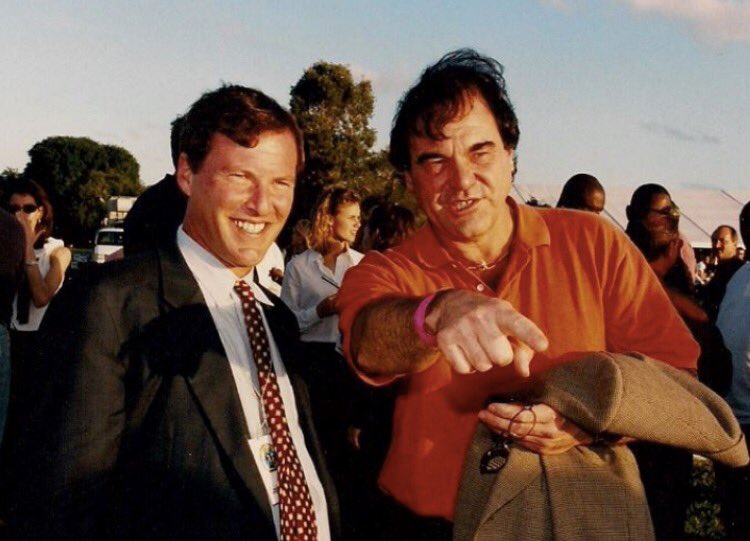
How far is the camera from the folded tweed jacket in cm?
187

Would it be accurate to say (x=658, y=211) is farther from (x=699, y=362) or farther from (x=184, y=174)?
(x=184, y=174)

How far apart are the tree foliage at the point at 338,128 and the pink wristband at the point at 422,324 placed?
39.0 metres

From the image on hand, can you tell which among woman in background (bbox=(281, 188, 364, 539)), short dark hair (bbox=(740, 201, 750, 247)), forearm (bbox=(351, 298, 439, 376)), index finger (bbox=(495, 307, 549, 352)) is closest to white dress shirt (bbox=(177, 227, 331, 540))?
forearm (bbox=(351, 298, 439, 376))

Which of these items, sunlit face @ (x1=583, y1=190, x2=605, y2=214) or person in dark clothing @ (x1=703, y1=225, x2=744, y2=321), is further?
person in dark clothing @ (x1=703, y1=225, x2=744, y2=321)

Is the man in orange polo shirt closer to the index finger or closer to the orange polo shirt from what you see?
the orange polo shirt

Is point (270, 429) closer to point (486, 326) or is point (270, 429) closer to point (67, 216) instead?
point (486, 326)

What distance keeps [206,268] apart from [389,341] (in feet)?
2.29

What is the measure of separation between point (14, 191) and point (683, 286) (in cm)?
457

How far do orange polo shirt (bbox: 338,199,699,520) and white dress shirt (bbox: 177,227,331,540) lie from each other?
0.80ft

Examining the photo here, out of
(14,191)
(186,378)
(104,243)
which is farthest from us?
(104,243)

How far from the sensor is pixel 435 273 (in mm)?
2387

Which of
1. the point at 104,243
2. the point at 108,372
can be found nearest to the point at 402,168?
the point at 108,372

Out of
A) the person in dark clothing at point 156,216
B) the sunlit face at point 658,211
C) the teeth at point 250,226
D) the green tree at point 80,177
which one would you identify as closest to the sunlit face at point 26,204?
the person in dark clothing at point 156,216

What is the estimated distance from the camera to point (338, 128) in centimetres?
4381
